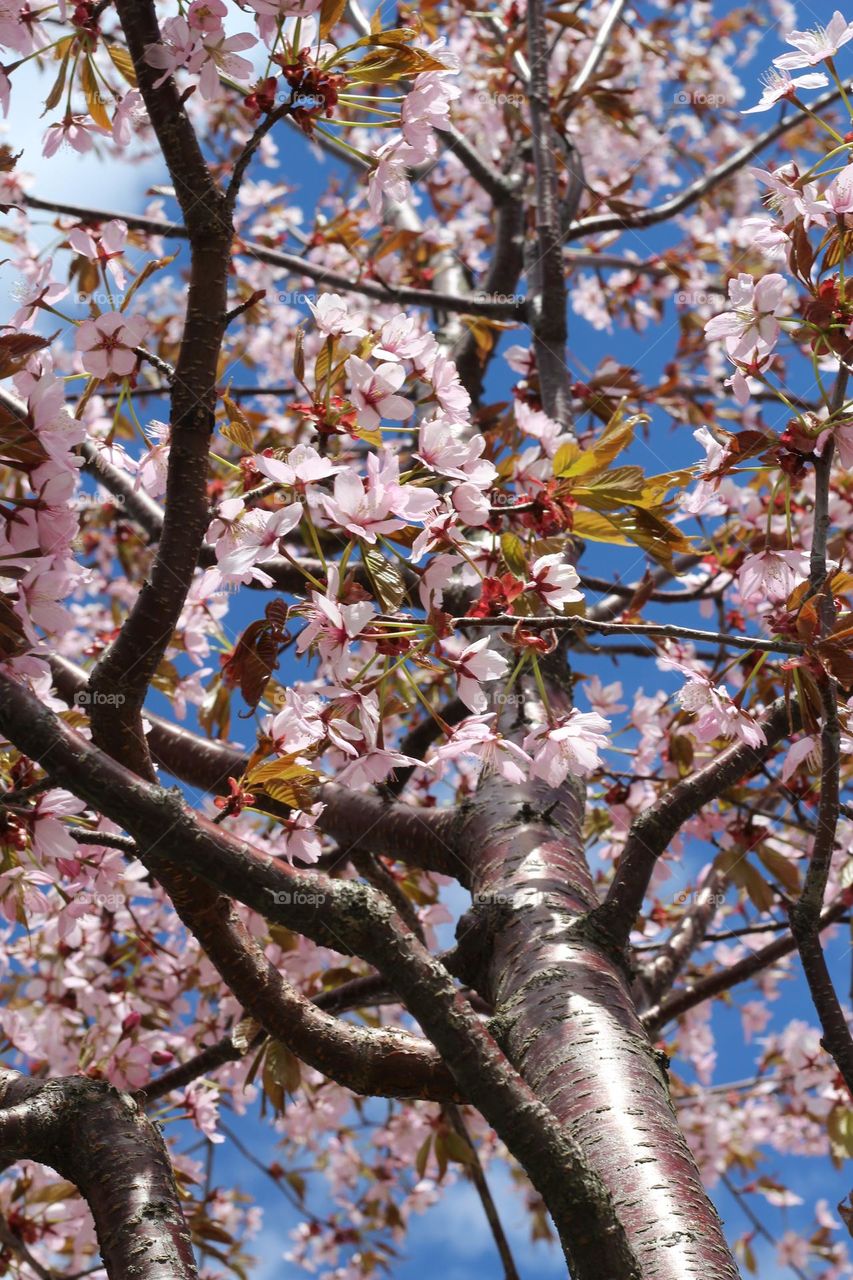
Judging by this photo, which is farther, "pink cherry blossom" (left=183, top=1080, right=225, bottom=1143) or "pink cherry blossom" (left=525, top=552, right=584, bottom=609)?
"pink cherry blossom" (left=183, top=1080, right=225, bottom=1143)

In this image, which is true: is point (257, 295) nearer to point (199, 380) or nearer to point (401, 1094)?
point (199, 380)

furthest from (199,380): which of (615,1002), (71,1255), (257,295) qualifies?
(71,1255)

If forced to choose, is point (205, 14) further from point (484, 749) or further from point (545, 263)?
point (545, 263)

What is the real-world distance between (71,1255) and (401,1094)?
2290 millimetres

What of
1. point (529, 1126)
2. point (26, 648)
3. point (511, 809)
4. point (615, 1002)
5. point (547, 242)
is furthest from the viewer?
point (547, 242)

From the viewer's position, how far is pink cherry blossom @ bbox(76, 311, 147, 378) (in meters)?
1.40

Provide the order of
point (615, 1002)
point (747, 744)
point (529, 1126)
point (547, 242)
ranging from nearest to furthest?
point (529, 1126), point (615, 1002), point (747, 744), point (547, 242)

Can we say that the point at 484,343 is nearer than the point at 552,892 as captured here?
No

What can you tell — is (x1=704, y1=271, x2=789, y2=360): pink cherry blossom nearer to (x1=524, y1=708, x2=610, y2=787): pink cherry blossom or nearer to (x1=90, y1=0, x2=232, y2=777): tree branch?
(x1=524, y1=708, x2=610, y2=787): pink cherry blossom

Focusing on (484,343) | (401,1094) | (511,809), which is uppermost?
(484,343)

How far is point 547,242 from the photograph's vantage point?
2953mm

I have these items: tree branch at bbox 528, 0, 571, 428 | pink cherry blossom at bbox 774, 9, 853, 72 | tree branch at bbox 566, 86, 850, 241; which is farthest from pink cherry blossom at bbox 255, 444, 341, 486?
tree branch at bbox 566, 86, 850, 241

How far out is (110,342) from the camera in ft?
4.65

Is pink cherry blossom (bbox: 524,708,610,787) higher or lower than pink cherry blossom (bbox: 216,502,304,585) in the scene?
lower
